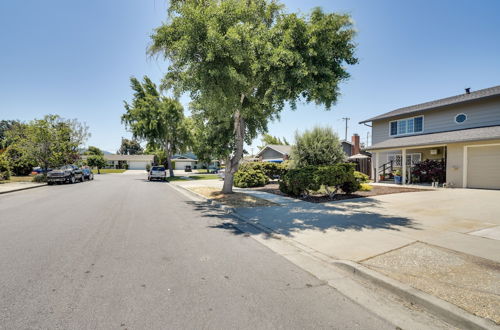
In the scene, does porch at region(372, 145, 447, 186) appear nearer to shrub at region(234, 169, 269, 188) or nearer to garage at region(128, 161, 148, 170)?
shrub at region(234, 169, 269, 188)

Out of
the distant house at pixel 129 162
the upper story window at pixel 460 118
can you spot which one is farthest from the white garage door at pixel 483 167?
the distant house at pixel 129 162

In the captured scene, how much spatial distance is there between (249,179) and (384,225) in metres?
11.8

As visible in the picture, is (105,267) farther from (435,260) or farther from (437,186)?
(437,186)

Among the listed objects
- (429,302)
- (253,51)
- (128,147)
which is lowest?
(429,302)


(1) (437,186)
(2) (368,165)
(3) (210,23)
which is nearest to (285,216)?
(3) (210,23)

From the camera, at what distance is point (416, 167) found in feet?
60.3

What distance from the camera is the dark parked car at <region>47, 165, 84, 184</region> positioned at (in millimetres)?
21242

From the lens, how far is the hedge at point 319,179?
34.8 ft

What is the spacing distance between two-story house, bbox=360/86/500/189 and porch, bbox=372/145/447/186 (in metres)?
0.06

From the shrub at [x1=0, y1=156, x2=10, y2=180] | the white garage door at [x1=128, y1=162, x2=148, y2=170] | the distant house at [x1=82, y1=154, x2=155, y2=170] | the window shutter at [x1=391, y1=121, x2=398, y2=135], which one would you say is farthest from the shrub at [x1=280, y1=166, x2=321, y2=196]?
the white garage door at [x1=128, y1=162, x2=148, y2=170]

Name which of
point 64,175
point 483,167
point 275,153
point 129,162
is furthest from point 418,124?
point 129,162

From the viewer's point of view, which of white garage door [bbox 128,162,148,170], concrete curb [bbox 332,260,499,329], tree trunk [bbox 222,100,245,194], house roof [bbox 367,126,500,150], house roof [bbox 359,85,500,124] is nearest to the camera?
concrete curb [bbox 332,260,499,329]

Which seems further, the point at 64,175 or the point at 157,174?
the point at 157,174

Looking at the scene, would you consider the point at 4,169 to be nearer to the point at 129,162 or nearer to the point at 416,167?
the point at 416,167
